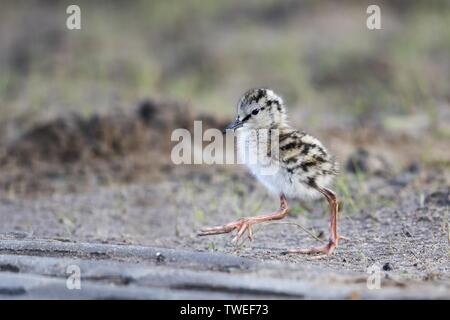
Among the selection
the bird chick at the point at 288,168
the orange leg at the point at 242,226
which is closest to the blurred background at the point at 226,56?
the bird chick at the point at 288,168

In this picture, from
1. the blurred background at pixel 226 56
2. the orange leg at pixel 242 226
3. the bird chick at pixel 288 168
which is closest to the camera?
the orange leg at pixel 242 226

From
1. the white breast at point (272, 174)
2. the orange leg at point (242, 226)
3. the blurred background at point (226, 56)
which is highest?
the blurred background at point (226, 56)

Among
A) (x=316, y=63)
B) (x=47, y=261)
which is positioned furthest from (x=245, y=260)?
(x=316, y=63)

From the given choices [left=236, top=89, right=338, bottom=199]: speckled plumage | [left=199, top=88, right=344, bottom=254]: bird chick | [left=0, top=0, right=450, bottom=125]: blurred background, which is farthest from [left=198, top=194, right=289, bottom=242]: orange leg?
[left=0, top=0, right=450, bottom=125]: blurred background

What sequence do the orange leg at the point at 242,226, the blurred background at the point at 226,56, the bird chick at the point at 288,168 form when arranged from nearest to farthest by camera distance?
the orange leg at the point at 242,226, the bird chick at the point at 288,168, the blurred background at the point at 226,56

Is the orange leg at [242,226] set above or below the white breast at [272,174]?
below

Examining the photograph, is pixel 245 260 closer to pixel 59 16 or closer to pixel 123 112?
pixel 123 112

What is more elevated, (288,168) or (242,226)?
(288,168)

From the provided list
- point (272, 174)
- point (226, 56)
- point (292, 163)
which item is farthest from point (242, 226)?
point (226, 56)

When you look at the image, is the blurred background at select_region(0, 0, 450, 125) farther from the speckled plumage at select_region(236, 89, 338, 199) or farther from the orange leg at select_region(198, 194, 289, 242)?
the orange leg at select_region(198, 194, 289, 242)

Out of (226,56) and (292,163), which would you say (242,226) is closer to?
(292,163)

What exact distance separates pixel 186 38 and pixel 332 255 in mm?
9720

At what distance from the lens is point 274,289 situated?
17.4 feet

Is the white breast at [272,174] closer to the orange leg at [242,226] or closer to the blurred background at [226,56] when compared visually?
the orange leg at [242,226]
